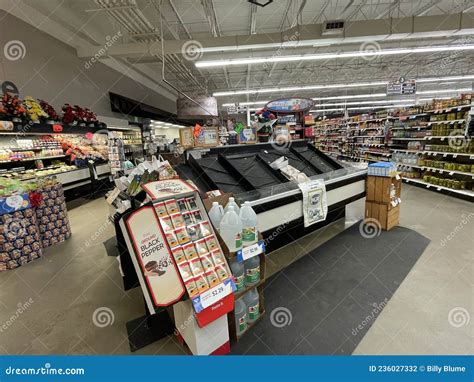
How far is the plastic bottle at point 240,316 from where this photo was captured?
75.5 inches

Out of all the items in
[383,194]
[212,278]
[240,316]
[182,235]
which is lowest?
[240,316]

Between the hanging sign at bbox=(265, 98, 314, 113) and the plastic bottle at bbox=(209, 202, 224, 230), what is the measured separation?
17.5ft

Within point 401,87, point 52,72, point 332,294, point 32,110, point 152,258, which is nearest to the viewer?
point 152,258

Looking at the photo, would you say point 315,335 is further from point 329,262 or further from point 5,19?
point 5,19

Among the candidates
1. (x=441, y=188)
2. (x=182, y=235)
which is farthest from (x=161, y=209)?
(x=441, y=188)

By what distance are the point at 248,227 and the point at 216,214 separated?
262mm

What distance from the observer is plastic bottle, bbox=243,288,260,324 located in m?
2.03

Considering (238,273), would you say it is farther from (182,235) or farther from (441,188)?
(441,188)

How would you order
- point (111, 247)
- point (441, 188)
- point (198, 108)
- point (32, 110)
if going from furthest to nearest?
point (198, 108) < point (441, 188) < point (32, 110) < point (111, 247)

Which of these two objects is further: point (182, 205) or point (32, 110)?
point (32, 110)

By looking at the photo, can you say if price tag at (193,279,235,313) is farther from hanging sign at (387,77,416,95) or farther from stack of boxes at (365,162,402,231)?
hanging sign at (387,77,416,95)

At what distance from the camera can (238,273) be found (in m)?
1.86

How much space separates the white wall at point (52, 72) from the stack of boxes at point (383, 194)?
7628 mm

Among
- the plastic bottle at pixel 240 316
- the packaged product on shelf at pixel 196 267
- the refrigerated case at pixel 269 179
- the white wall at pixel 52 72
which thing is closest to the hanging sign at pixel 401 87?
the refrigerated case at pixel 269 179
